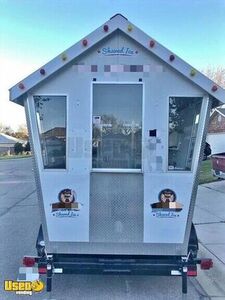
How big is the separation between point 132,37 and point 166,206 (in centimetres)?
185

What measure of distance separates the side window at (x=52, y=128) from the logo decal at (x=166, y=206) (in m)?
1.12

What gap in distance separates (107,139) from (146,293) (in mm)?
1939

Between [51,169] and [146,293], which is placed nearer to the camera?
[51,169]

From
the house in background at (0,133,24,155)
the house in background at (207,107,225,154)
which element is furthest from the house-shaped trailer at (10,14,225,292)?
the house in background at (0,133,24,155)

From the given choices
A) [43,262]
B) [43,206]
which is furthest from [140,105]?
[43,262]

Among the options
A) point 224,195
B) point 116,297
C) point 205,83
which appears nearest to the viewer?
point 205,83

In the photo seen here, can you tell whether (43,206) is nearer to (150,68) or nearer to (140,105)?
(140,105)

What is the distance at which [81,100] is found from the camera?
13.1 feet

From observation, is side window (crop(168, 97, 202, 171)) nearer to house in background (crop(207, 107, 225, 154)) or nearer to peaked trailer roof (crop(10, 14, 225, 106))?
peaked trailer roof (crop(10, 14, 225, 106))

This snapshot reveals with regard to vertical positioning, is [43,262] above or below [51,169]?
below

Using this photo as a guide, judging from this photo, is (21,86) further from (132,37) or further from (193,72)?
(193,72)

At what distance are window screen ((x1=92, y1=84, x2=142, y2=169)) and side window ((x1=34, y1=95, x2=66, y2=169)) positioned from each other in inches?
13.9

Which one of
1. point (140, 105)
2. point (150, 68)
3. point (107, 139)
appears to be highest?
point (150, 68)

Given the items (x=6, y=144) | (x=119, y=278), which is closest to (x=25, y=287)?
(x=119, y=278)
